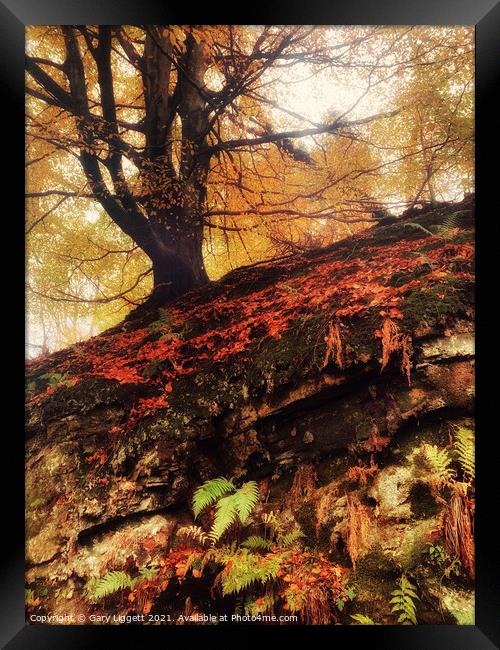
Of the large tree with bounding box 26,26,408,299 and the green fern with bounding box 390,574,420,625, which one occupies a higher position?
the large tree with bounding box 26,26,408,299

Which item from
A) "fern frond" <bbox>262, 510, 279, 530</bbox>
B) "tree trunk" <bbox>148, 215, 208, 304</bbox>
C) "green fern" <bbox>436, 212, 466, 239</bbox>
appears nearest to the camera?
"fern frond" <bbox>262, 510, 279, 530</bbox>

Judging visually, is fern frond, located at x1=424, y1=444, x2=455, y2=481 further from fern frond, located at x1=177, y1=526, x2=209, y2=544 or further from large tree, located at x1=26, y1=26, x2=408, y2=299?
large tree, located at x1=26, y1=26, x2=408, y2=299

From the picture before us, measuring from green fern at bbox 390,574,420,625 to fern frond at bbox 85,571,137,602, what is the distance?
213 centimetres

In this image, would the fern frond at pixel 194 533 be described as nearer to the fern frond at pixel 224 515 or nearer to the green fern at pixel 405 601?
the fern frond at pixel 224 515

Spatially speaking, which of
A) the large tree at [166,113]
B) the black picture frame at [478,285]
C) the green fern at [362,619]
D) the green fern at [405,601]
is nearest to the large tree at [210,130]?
the large tree at [166,113]

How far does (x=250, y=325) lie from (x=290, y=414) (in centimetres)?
92

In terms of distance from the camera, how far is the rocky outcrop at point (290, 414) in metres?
2.41

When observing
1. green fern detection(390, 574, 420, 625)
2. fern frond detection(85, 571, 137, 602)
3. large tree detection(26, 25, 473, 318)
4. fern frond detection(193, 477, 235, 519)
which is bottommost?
green fern detection(390, 574, 420, 625)

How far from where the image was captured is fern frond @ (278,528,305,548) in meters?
2.44

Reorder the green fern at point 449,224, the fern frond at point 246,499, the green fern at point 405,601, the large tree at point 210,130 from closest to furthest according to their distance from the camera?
the green fern at point 405,601 < the fern frond at point 246,499 < the large tree at point 210,130 < the green fern at point 449,224

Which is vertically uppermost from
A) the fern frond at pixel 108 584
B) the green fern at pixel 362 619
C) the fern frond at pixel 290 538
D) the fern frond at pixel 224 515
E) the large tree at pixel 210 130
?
the large tree at pixel 210 130

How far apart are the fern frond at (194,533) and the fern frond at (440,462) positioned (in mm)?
1989

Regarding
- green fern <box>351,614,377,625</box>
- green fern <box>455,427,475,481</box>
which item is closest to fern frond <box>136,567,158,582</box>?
green fern <box>351,614,377,625</box>
